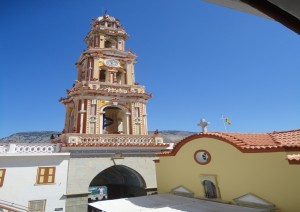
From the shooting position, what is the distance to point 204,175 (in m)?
10.6

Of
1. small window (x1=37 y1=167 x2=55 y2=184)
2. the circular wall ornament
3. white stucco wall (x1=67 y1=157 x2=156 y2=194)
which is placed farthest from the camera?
white stucco wall (x1=67 y1=157 x2=156 y2=194)

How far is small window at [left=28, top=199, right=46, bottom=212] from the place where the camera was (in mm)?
13651

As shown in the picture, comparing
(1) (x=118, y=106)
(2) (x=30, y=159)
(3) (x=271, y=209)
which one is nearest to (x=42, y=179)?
(2) (x=30, y=159)

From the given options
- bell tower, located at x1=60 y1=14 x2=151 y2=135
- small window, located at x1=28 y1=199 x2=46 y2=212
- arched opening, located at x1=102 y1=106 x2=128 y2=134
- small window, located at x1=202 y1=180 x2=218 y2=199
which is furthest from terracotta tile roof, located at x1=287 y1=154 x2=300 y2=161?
arched opening, located at x1=102 y1=106 x2=128 y2=134

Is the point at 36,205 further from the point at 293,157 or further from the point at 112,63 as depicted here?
the point at 293,157

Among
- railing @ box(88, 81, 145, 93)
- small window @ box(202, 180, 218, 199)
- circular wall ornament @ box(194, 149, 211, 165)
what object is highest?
railing @ box(88, 81, 145, 93)

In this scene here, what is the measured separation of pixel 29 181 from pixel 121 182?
9.51 metres

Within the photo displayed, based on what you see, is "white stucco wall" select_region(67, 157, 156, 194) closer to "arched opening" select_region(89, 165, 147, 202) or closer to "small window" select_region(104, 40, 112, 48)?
"arched opening" select_region(89, 165, 147, 202)

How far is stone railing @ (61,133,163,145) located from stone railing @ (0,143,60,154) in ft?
3.96

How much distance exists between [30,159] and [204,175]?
11.9 meters

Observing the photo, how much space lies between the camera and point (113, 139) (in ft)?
58.1

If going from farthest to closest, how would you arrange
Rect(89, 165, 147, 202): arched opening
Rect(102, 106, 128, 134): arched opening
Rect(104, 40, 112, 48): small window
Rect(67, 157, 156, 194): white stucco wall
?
Rect(104, 40, 112, 48): small window
Rect(102, 106, 128, 134): arched opening
Rect(89, 165, 147, 202): arched opening
Rect(67, 157, 156, 194): white stucco wall

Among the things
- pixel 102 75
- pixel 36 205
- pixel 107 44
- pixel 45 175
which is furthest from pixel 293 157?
pixel 107 44

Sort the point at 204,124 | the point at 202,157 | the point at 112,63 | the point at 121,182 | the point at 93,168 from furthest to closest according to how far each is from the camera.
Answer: the point at 112,63 < the point at 121,182 < the point at 93,168 < the point at 204,124 < the point at 202,157
